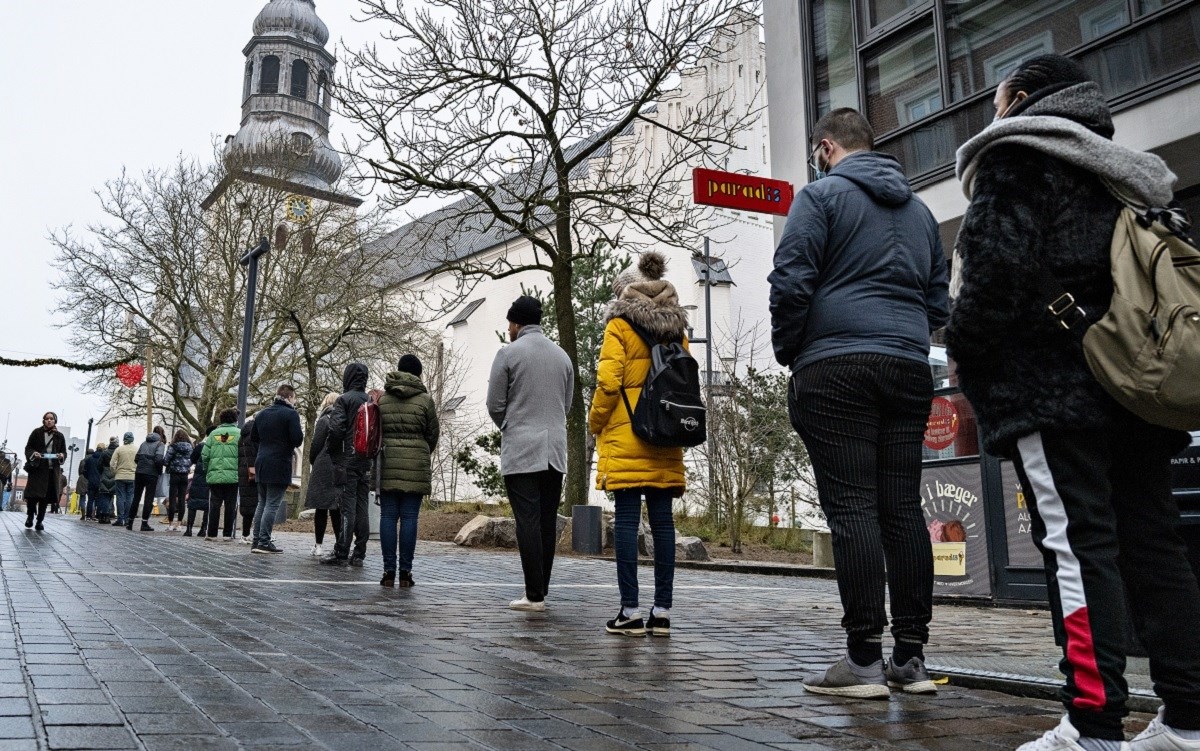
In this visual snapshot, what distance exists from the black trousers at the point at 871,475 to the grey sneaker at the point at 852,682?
0.11 meters

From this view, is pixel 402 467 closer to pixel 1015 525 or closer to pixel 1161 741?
pixel 1015 525

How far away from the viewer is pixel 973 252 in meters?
2.89

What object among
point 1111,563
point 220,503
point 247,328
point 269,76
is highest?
point 269,76

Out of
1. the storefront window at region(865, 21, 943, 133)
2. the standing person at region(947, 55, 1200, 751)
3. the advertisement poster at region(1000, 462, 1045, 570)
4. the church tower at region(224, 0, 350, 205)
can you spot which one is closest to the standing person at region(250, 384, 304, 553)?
the storefront window at region(865, 21, 943, 133)

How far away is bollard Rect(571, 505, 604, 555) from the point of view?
1482cm

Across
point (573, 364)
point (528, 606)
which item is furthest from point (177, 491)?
point (528, 606)

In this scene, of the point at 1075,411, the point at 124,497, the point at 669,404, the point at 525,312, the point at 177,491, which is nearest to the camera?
the point at 1075,411

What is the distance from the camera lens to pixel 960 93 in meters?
11.6

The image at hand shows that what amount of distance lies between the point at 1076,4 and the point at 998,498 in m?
5.77

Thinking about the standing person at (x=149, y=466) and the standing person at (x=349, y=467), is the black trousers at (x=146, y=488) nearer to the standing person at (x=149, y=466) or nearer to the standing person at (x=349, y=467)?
the standing person at (x=149, y=466)

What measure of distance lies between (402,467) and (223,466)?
8121mm

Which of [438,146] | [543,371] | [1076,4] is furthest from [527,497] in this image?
[438,146]

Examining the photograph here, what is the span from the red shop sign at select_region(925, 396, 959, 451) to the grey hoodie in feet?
13.8

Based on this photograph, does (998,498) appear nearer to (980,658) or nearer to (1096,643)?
(980,658)
